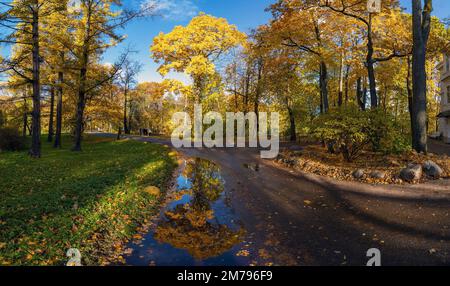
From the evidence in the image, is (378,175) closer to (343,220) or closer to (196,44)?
(343,220)

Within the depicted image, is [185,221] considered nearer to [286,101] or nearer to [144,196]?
[144,196]

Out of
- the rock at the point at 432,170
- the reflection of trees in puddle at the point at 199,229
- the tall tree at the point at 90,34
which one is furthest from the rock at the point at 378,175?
the tall tree at the point at 90,34

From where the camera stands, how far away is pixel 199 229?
21.4 feet

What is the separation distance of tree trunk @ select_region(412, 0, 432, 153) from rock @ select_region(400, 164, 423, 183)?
11.9 feet

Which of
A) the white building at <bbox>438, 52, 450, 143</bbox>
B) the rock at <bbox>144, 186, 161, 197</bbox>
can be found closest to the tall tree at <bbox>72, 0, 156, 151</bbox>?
the rock at <bbox>144, 186, 161, 197</bbox>

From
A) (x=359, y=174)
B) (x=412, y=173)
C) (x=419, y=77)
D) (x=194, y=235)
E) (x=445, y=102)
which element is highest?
(x=445, y=102)

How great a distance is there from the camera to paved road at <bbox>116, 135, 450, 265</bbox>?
5012 millimetres

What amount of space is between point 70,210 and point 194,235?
3.37 meters

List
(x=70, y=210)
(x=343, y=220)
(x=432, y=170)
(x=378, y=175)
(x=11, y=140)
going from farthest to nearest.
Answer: (x=11, y=140) → (x=378, y=175) → (x=432, y=170) → (x=70, y=210) → (x=343, y=220)

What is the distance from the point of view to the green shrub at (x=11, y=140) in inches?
784

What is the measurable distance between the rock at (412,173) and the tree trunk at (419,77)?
3.62 meters

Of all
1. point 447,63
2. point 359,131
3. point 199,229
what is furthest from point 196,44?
point 447,63
